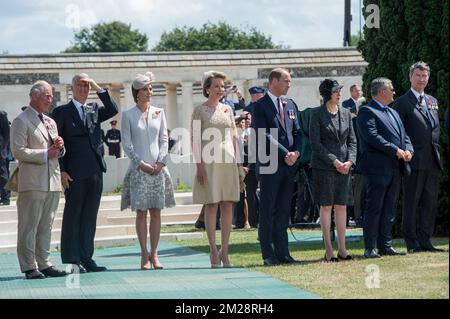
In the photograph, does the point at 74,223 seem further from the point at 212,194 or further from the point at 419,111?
the point at 419,111

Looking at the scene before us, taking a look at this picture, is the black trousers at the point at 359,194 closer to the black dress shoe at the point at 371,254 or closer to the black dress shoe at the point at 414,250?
the black dress shoe at the point at 414,250

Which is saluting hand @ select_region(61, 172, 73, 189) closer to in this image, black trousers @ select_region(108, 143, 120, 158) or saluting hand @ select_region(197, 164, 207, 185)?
saluting hand @ select_region(197, 164, 207, 185)

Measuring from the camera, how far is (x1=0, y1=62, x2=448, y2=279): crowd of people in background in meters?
11.7

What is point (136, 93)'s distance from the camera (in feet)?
40.1

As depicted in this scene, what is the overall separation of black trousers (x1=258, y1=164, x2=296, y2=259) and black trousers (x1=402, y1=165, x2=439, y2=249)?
156cm

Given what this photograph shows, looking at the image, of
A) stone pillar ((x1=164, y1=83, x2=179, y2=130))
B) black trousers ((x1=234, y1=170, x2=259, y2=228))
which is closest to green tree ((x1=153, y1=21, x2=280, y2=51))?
stone pillar ((x1=164, y1=83, x2=179, y2=130))

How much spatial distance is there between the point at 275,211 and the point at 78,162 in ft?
7.21

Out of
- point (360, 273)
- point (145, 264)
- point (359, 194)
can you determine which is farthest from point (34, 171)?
point (359, 194)

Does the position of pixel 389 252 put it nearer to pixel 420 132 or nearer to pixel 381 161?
pixel 381 161

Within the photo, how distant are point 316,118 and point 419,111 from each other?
1.38 meters

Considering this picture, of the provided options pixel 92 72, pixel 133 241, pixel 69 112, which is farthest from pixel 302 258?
pixel 92 72

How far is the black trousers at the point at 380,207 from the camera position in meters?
12.5

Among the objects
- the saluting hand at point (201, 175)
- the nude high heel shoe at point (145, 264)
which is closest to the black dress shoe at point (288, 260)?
the saluting hand at point (201, 175)
